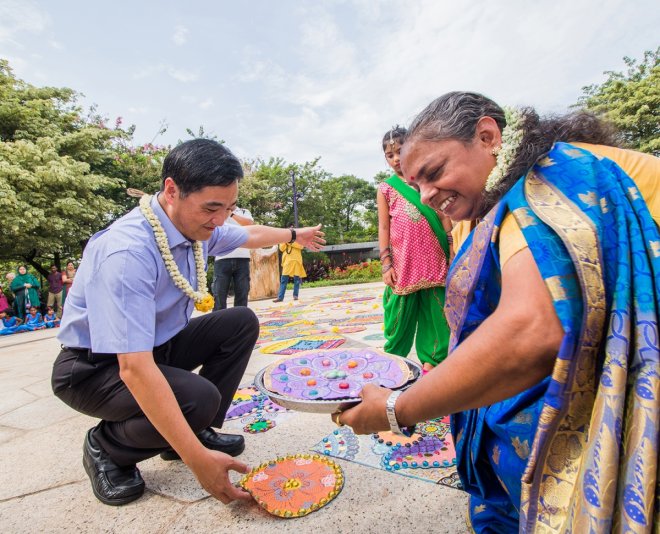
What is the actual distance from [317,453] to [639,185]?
1.62 meters

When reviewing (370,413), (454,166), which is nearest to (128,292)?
(370,413)

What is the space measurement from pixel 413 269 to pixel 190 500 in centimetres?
182

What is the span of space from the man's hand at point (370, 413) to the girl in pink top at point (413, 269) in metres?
1.60

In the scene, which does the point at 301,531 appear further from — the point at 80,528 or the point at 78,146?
the point at 78,146

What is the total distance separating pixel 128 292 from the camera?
4.81 feet

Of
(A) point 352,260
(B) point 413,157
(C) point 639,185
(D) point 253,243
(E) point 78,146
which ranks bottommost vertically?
(A) point 352,260

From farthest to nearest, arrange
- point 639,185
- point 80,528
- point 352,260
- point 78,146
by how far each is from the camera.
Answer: point 352,260 → point 78,146 → point 80,528 → point 639,185

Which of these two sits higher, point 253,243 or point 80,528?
point 253,243

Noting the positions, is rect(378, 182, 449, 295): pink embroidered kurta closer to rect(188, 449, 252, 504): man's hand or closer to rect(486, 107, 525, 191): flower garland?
rect(486, 107, 525, 191): flower garland

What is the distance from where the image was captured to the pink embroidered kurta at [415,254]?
8.82 feet

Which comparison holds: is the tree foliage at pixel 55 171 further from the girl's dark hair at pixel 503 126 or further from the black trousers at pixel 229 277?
the girl's dark hair at pixel 503 126

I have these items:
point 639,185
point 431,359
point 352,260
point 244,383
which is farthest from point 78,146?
point 639,185

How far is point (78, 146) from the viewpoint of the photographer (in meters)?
15.0

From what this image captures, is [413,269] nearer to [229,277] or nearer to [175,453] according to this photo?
[175,453]
